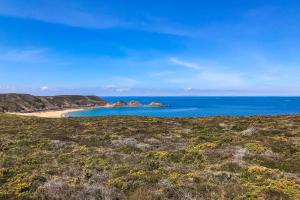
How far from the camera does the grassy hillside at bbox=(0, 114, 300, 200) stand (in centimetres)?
1337

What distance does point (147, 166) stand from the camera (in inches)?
685

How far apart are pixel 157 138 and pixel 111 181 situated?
13.4 m

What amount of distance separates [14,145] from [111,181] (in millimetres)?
13441

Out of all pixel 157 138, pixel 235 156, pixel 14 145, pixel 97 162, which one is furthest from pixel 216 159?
pixel 14 145

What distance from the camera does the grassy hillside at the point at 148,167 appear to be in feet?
43.9

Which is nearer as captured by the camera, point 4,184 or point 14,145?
point 4,184

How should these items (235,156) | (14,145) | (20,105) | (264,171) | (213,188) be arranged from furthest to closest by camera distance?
(20,105)
(14,145)
(235,156)
(264,171)
(213,188)

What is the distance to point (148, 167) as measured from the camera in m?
17.3

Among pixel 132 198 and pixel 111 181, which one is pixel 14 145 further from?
pixel 132 198

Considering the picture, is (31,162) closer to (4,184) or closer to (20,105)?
(4,184)

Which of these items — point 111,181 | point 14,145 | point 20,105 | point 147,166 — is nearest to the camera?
point 111,181

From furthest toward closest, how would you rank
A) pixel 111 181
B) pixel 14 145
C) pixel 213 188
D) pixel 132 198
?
pixel 14 145 → pixel 111 181 → pixel 213 188 → pixel 132 198

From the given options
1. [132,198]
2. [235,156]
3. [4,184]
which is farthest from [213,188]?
[4,184]

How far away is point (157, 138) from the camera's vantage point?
27.8 metres
